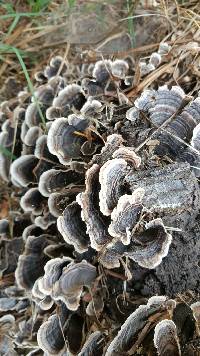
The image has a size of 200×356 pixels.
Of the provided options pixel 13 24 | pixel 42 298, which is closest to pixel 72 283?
pixel 42 298

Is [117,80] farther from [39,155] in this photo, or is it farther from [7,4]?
[7,4]

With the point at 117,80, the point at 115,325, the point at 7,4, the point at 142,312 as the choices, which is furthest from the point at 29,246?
the point at 7,4

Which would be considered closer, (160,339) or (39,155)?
(160,339)

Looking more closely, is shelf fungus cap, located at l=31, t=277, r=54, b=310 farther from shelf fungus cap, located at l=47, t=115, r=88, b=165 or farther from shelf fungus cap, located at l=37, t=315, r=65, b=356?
shelf fungus cap, located at l=47, t=115, r=88, b=165

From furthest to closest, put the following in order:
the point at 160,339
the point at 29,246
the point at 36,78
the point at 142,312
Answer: the point at 36,78 < the point at 29,246 < the point at 142,312 < the point at 160,339

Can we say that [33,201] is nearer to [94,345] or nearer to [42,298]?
[42,298]

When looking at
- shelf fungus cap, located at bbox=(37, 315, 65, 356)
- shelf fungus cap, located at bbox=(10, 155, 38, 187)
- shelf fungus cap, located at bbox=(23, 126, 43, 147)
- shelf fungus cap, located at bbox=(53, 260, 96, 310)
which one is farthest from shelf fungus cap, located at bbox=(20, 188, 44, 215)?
shelf fungus cap, located at bbox=(37, 315, 65, 356)
